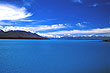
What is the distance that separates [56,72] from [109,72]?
24.4 feet

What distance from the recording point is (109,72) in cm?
1828

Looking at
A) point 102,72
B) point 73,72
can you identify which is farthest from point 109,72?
point 73,72

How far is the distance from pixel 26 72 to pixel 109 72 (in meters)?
11.7

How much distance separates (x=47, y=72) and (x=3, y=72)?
617 centimetres

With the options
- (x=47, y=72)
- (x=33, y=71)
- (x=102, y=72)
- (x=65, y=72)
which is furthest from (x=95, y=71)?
(x=33, y=71)

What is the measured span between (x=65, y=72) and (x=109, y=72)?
6147 mm

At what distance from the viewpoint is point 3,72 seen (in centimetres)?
1833

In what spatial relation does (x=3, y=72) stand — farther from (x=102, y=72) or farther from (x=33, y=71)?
(x=102, y=72)

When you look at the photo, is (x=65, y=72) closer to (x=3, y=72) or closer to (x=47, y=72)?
(x=47, y=72)

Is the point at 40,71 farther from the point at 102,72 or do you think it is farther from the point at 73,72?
the point at 102,72

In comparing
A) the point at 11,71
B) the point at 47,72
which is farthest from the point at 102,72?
the point at 11,71

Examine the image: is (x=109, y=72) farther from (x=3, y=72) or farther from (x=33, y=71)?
(x=3, y=72)

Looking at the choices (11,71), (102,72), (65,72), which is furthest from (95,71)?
(11,71)

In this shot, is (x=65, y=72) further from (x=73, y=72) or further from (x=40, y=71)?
(x=40, y=71)
